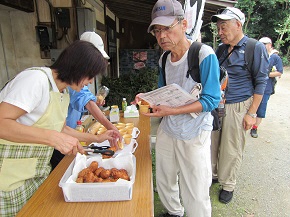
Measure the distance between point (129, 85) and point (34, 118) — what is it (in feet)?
15.6

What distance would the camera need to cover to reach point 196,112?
164 centimetres

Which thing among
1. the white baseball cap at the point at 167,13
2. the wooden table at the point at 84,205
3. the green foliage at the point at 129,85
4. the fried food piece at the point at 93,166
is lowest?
the green foliage at the point at 129,85

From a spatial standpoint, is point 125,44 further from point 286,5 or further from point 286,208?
point 286,5

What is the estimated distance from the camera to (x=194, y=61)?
5.25 ft

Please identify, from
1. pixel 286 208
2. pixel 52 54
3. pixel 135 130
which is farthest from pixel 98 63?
pixel 286 208

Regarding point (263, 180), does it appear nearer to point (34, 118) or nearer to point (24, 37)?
point (34, 118)

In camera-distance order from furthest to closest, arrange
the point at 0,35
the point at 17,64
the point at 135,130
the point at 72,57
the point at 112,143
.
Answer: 1. the point at 17,64
2. the point at 0,35
3. the point at 135,130
4. the point at 112,143
5. the point at 72,57

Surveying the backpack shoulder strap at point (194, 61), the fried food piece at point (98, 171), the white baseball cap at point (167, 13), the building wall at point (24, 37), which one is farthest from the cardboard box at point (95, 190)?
the building wall at point (24, 37)

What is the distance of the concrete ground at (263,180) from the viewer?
2658 mm

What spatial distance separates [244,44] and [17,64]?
3.50m

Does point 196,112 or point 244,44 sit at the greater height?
point 244,44

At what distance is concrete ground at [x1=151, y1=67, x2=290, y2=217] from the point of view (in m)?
2.66

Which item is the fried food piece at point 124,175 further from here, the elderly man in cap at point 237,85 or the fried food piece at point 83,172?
the elderly man in cap at point 237,85

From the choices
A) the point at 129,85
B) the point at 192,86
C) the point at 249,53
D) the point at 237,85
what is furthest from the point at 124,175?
the point at 129,85
